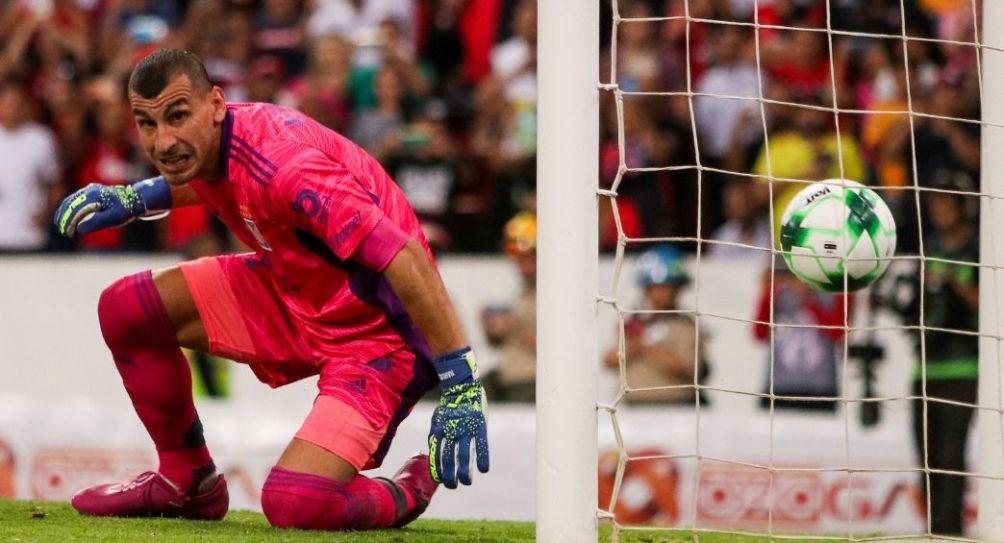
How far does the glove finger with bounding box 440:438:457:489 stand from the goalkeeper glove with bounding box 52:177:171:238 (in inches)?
62.9

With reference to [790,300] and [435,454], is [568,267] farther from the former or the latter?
[790,300]

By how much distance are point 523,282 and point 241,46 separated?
309cm

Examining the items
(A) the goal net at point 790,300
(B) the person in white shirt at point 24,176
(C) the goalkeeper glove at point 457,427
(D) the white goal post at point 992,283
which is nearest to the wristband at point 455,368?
(C) the goalkeeper glove at point 457,427

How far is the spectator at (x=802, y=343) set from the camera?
9281 millimetres

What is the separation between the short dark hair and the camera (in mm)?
5137

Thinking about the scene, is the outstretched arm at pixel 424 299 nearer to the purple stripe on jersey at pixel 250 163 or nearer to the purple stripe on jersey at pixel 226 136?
the purple stripe on jersey at pixel 250 163

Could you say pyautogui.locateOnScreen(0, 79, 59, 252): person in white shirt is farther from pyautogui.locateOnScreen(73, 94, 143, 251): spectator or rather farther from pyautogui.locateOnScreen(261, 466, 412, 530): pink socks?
pyautogui.locateOnScreen(261, 466, 412, 530): pink socks

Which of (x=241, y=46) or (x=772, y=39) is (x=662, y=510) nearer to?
(x=772, y=39)

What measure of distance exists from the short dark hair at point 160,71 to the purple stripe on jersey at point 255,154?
8.5 inches

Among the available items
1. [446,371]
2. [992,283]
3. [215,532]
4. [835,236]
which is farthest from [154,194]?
[992,283]

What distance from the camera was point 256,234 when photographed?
5.49 meters

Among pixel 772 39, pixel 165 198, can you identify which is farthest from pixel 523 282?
pixel 165 198

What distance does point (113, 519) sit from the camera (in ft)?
17.9

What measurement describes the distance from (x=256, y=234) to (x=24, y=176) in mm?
5842
